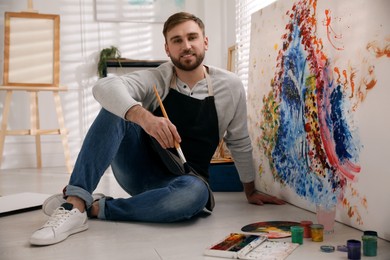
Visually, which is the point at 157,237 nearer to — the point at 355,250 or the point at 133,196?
the point at 133,196

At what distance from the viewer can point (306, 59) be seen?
2.09m

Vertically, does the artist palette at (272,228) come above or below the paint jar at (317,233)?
below

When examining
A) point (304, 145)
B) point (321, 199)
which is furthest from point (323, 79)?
point (321, 199)

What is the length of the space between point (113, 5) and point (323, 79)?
2.98 m

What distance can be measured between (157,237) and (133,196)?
244mm

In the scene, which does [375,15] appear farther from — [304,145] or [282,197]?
[282,197]

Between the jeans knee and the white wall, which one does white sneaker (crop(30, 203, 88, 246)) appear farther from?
the white wall

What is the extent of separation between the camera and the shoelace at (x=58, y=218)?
1.70 m

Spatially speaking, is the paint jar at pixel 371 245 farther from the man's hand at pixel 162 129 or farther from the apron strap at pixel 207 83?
the apron strap at pixel 207 83

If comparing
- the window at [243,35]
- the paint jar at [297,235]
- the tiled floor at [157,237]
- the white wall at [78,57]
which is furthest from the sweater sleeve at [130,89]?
the white wall at [78,57]

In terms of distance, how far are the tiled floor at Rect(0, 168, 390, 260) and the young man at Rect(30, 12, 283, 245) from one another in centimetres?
7

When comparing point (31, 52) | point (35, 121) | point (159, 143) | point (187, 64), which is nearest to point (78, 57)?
point (31, 52)

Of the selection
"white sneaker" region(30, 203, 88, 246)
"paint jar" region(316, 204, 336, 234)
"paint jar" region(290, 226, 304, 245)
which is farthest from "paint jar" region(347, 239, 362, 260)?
"white sneaker" region(30, 203, 88, 246)

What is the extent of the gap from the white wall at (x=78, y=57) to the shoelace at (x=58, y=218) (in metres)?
2.81
